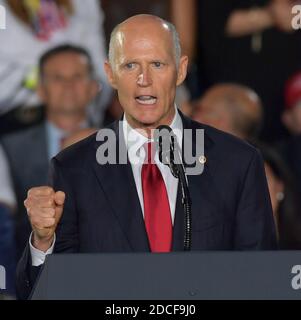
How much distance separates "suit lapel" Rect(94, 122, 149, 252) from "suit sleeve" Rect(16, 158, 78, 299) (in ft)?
0.21

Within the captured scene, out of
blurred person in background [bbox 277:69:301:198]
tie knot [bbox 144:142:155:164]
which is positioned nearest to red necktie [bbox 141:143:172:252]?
tie knot [bbox 144:142:155:164]

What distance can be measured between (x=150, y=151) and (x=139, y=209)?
0.11 metres

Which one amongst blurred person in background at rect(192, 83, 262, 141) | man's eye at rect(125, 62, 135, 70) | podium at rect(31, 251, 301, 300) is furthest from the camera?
blurred person in background at rect(192, 83, 262, 141)

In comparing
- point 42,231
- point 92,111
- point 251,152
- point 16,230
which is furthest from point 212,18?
point 42,231

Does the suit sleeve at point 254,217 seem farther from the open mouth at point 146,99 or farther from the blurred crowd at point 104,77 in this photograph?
the blurred crowd at point 104,77

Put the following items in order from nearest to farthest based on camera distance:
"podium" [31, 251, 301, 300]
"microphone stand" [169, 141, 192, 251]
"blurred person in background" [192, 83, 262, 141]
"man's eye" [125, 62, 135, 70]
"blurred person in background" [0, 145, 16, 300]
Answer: "podium" [31, 251, 301, 300] → "microphone stand" [169, 141, 192, 251] → "man's eye" [125, 62, 135, 70] → "blurred person in background" [0, 145, 16, 300] → "blurred person in background" [192, 83, 262, 141]

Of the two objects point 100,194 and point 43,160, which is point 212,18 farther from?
point 100,194

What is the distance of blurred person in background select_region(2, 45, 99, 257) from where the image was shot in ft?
10.2

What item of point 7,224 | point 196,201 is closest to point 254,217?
point 196,201

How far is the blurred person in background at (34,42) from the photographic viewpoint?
3.13m

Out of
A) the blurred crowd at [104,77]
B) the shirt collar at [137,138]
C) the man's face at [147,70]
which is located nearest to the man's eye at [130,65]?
the man's face at [147,70]

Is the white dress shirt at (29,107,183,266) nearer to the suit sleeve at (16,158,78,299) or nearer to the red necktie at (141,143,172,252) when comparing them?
the red necktie at (141,143,172,252)

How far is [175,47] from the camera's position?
6.01 ft

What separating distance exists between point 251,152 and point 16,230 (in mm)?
1264
